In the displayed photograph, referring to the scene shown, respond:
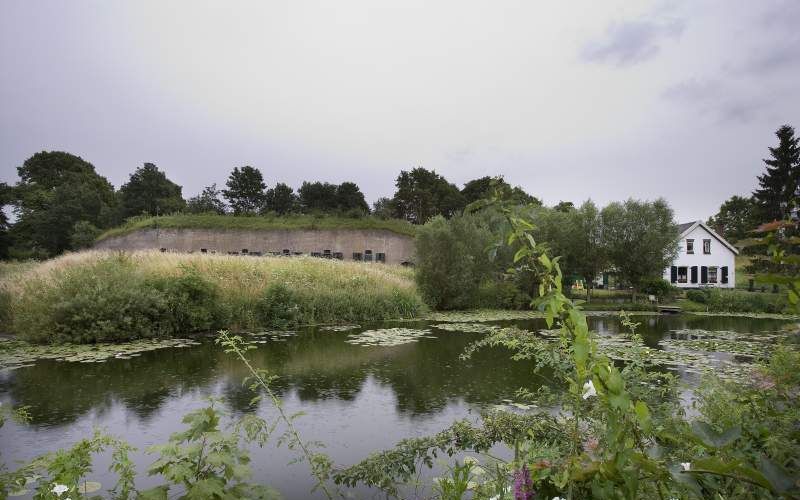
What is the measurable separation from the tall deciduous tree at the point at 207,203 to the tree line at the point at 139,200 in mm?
85

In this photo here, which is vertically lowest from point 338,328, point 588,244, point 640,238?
point 338,328

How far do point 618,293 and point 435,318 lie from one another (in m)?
17.8

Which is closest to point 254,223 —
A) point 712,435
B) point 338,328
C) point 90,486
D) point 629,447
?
point 338,328

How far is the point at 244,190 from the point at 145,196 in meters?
9.31

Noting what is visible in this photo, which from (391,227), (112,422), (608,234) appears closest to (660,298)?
(608,234)

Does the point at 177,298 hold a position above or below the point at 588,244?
below

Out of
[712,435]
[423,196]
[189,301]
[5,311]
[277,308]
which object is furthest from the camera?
[423,196]

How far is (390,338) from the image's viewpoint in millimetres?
12414

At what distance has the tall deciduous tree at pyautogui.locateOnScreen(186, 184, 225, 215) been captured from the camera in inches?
1663

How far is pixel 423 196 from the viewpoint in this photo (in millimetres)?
53438

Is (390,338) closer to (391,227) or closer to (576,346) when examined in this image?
(576,346)

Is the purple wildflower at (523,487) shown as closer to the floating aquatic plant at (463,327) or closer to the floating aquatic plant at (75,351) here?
the floating aquatic plant at (75,351)

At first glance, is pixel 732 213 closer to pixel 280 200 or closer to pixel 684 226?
pixel 684 226

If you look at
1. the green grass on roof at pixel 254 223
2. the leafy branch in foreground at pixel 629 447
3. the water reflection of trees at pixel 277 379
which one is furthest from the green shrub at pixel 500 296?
the leafy branch in foreground at pixel 629 447
